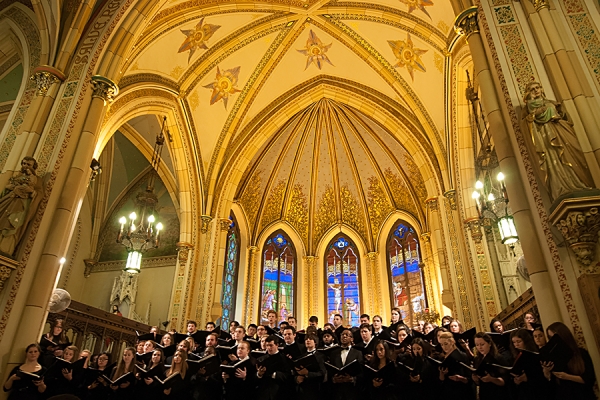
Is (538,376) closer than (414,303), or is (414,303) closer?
(538,376)

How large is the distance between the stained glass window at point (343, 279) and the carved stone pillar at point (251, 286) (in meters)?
2.59

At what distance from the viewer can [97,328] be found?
920 centimetres

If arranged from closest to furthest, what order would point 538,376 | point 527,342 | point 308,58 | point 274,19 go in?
point 538,376 → point 527,342 → point 274,19 → point 308,58

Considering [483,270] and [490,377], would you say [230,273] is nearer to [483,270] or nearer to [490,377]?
[483,270]

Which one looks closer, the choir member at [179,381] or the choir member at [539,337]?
the choir member at [539,337]

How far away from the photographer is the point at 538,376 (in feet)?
12.2

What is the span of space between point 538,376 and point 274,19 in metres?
9.60

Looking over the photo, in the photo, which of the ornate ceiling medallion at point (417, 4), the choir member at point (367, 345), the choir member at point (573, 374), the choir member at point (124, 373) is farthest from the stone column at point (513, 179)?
the choir member at point (124, 373)

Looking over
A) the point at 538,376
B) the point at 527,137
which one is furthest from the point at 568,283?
the point at 527,137

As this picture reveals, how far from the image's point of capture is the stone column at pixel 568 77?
4.42 metres

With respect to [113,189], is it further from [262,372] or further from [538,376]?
[538,376]

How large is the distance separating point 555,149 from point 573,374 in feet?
6.60

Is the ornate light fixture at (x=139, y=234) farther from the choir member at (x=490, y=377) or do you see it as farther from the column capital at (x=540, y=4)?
the column capital at (x=540, y=4)

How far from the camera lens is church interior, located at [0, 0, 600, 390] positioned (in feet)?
15.8
